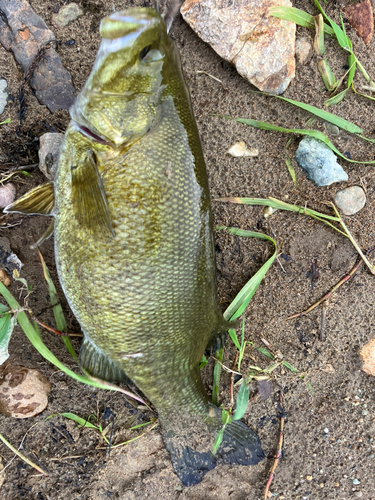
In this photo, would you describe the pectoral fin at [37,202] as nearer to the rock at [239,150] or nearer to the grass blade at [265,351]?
→ the rock at [239,150]

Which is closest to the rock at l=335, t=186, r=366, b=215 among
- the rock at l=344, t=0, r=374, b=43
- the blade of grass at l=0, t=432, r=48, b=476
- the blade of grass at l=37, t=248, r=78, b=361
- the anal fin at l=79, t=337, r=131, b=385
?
the rock at l=344, t=0, r=374, b=43

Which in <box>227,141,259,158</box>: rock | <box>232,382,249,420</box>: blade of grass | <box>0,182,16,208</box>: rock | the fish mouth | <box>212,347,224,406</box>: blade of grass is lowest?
<box>212,347,224,406</box>: blade of grass

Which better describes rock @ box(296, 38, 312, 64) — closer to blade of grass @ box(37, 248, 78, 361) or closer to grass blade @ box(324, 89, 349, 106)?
grass blade @ box(324, 89, 349, 106)

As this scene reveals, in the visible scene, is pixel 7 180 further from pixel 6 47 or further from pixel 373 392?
pixel 373 392

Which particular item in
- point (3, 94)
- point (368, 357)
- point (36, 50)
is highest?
point (36, 50)

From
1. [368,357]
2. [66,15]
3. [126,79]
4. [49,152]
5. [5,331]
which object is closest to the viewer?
[126,79]

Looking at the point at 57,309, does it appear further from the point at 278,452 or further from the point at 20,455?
the point at 278,452

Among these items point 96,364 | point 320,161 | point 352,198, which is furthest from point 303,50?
point 96,364
